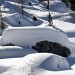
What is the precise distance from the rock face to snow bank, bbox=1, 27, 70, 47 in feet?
1.05

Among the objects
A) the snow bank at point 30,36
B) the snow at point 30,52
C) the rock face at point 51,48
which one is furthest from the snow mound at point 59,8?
the rock face at point 51,48

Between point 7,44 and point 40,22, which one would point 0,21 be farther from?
point 7,44

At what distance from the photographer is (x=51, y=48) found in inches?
769

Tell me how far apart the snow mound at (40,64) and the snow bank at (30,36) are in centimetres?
538

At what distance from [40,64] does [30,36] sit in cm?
701

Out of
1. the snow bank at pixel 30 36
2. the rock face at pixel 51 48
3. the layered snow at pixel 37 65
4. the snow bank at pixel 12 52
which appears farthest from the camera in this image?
the snow bank at pixel 30 36

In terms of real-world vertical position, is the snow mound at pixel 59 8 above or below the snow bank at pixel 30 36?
below

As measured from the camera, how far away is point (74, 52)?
20469 millimetres

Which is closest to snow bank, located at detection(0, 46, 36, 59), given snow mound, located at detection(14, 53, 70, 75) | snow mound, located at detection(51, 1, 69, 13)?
snow mound, located at detection(14, 53, 70, 75)

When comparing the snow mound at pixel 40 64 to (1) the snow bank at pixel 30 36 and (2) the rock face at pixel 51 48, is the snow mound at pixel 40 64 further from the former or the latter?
(1) the snow bank at pixel 30 36

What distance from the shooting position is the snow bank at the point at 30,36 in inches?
784

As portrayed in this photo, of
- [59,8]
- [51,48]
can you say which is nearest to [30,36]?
[51,48]

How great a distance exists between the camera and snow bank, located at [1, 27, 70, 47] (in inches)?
784

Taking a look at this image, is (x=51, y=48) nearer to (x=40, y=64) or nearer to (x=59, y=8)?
(x=40, y=64)
